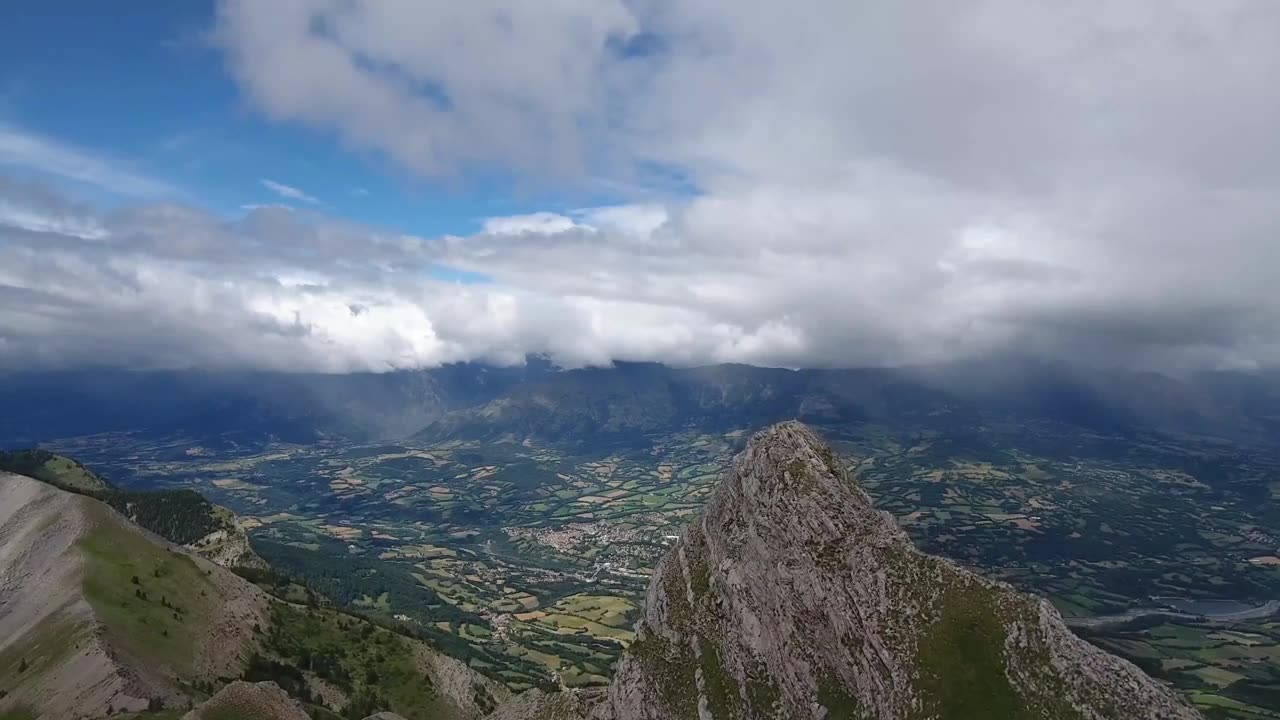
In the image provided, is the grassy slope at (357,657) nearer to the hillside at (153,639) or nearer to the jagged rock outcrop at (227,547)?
the hillside at (153,639)

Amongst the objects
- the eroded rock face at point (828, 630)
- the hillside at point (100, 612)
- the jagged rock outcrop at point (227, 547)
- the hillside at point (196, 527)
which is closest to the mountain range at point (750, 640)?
the eroded rock face at point (828, 630)

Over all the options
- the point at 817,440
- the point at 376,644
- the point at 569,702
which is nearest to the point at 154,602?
the point at 376,644

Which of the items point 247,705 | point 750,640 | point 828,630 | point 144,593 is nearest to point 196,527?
point 144,593

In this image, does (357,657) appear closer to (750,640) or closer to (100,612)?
(100,612)

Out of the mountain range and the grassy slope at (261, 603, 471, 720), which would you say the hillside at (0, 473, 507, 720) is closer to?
the grassy slope at (261, 603, 471, 720)

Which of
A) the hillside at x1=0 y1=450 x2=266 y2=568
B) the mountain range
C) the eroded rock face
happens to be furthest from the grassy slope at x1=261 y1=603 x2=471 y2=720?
the eroded rock face

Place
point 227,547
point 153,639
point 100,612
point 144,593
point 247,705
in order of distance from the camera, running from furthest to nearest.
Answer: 1. point 227,547
2. point 144,593
3. point 153,639
4. point 100,612
5. point 247,705
